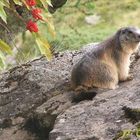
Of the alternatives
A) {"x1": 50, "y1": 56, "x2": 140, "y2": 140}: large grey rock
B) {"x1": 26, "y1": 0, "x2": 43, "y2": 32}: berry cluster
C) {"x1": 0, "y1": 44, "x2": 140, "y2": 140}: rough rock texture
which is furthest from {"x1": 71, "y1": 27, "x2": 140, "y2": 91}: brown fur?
{"x1": 26, "y1": 0, "x2": 43, "y2": 32}: berry cluster

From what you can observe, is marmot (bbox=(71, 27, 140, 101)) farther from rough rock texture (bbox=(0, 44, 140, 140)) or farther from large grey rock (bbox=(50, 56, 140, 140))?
large grey rock (bbox=(50, 56, 140, 140))

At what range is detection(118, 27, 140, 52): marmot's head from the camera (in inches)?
Result: 373

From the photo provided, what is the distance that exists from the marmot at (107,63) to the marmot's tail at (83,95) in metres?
0.19

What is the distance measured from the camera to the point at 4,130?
9016 mm

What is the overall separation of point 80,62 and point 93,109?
1.37 meters

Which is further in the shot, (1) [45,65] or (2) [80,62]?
(1) [45,65]

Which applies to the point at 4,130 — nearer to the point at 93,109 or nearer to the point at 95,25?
the point at 93,109

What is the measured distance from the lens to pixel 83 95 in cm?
870

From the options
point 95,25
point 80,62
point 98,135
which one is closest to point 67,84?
point 80,62

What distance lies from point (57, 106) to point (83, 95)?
0.38 m

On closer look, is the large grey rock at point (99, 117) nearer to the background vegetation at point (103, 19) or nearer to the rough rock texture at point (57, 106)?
the rough rock texture at point (57, 106)

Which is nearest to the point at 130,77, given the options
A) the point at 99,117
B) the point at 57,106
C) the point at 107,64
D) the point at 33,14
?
the point at 107,64

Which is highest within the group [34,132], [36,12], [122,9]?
[36,12]

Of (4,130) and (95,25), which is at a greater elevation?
(4,130)
